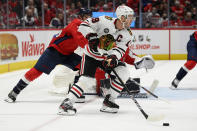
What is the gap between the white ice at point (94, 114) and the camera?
2957 mm

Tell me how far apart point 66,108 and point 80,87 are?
8.7 inches

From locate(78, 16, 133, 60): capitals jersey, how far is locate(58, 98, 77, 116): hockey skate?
456 millimetres

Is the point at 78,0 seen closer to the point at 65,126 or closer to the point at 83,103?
the point at 83,103

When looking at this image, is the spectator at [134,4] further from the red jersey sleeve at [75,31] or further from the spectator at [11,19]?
the red jersey sleeve at [75,31]

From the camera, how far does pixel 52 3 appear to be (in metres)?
9.84

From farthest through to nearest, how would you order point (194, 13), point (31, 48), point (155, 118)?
1. point (194, 13)
2. point (31, 48)
3. point (155, 118)

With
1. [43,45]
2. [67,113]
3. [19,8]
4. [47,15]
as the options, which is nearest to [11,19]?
[19,8]

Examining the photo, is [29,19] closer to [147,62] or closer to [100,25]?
[147,62]

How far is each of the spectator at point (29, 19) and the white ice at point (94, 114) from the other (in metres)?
3.81

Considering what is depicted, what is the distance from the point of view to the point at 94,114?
3.47 metres

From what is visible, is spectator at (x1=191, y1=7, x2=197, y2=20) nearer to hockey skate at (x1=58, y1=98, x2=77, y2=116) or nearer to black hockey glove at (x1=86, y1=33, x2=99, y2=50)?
black hockey glove at (x1=86, y1=33, x2=99, y2=50)

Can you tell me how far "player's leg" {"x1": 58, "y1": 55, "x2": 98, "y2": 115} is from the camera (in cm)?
→ 324

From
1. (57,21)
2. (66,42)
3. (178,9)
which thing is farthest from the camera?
(178,9)

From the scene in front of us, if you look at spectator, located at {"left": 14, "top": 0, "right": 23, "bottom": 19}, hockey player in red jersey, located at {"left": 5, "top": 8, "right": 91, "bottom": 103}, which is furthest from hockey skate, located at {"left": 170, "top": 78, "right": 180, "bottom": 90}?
spectator, located at {"left": 14, "top": 0, "right": 23, "bottom": 19}
